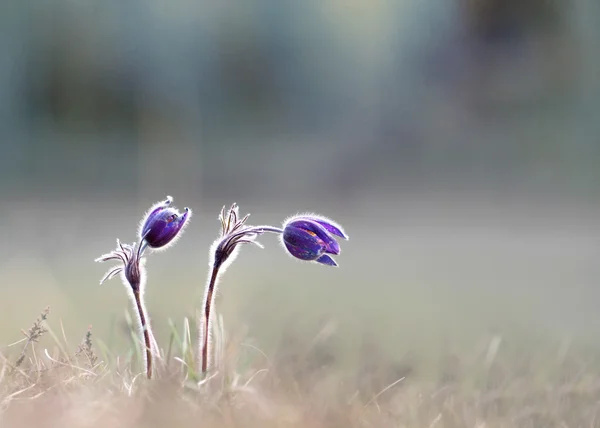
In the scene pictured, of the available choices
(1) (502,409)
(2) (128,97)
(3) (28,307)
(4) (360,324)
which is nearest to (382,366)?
(1) (502,409)

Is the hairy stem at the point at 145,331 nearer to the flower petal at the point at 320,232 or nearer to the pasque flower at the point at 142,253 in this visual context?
the pasque flower at the point at 142,253

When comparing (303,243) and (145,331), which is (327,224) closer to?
(303,243)

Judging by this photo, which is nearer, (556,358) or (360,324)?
(556,358)

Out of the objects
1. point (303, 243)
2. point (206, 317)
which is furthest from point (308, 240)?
point (206, 317)

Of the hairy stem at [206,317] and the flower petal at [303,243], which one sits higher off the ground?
the flower petal at [303,243]

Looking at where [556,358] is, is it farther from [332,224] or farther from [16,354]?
[16,354]

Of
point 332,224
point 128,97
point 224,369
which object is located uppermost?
point 332,224

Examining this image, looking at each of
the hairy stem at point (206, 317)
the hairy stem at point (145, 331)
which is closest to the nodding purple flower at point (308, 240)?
the hairy stem at point (206, 317)
